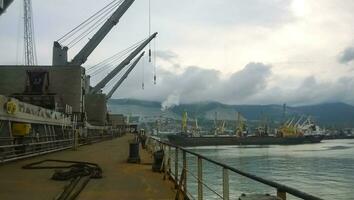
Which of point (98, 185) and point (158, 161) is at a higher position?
point (158, 161)

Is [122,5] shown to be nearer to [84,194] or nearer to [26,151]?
[26,151]

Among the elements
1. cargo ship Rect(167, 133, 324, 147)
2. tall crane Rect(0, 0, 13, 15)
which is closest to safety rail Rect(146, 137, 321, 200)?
tall crane Rect(0, 0, 13, 15)

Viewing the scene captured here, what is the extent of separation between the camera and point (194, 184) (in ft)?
129

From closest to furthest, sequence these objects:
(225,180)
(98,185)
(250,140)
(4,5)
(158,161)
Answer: (225,180) → (4,5) → (98,185) → (158,161) → (250,140)

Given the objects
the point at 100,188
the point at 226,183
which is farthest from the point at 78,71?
the point at 226,183

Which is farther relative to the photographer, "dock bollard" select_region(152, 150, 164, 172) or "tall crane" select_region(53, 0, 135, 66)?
"tall crane" select_region(53, 0, 135, 66)

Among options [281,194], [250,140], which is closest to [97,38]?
[281,194]

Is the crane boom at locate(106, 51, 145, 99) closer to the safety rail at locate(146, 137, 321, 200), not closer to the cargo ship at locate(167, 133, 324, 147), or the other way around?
the cargo ship at locate(167, 133, 324, 147)

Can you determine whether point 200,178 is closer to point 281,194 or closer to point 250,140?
point 281,194

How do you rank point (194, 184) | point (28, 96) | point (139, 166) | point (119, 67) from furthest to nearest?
point (119, 67), point (28, 96), point (194, 184), point (139, 166)

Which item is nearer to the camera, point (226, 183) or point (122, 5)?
point (226, 183)

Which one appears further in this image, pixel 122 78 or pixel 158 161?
pixel 122 78

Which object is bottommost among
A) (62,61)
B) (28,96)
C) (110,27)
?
(28,96)

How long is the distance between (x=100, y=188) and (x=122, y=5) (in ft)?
188
